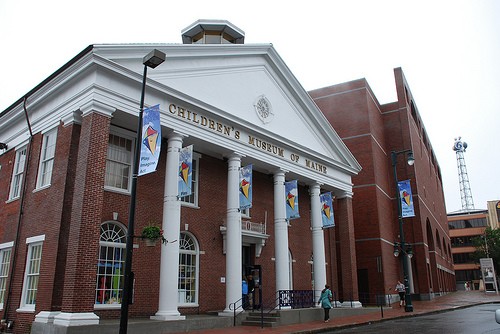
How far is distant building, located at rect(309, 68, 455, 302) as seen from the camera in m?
35.2

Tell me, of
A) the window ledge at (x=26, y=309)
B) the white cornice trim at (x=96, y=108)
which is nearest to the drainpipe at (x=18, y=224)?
the window ledge at (x=26, y=309)

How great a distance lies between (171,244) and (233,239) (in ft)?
11.1

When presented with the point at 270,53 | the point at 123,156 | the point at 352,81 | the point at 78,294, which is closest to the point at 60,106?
the point at 123,156

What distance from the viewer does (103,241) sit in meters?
16.0

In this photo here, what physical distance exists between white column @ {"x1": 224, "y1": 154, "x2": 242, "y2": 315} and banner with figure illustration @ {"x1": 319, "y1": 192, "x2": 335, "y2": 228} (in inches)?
277

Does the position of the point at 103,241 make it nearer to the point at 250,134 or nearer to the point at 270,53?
the point at 250,134

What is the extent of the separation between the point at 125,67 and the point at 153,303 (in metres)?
8.91

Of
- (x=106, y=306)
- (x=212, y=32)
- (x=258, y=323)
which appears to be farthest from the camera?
(x=212, y=32)

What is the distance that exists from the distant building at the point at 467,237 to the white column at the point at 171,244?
9553 centimetres

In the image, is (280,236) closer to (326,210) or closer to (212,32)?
(326,210)

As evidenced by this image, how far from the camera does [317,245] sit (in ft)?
79.9

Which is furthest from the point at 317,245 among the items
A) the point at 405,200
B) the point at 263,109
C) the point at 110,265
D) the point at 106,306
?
the point at 106,306

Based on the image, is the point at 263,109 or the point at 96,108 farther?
the point at 263,109

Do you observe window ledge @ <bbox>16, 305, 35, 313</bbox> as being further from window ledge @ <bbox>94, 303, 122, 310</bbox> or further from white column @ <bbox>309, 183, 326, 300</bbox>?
white column @ <bbox>309, 183, 326, 300</bbox>
